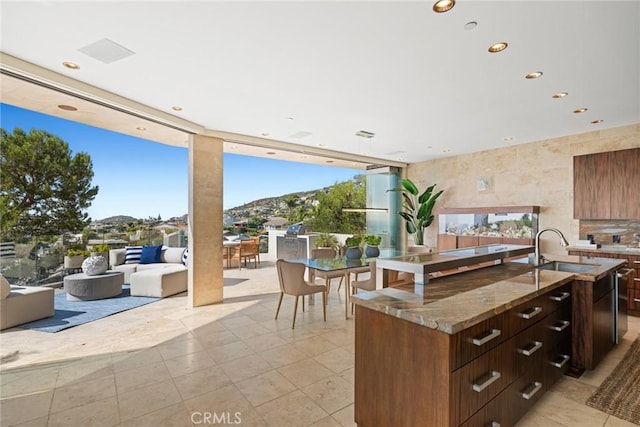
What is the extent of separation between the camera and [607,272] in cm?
267

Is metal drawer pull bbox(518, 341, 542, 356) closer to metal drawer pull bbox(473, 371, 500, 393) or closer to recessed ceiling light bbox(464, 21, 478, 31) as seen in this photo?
metal drawer pull bbox(473, 371, 500, 393)

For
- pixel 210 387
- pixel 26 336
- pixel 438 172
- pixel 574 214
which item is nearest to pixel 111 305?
pixel 26 336

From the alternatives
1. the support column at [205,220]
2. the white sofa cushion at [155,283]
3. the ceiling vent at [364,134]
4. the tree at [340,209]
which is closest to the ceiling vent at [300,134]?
the ceiling vent at [364,134]

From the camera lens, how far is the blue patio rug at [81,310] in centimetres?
389

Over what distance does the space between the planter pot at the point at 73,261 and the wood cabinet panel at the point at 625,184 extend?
30.5 ft

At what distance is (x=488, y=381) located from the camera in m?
1.58

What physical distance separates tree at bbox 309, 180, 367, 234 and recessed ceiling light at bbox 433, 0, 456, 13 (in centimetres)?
1164

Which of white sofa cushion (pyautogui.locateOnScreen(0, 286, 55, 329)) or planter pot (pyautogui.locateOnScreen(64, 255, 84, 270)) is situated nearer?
white sofa cushion (pyautogui.locateOnScreen(0, 286, 55, 329))

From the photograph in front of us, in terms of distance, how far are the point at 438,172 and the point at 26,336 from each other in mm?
7803

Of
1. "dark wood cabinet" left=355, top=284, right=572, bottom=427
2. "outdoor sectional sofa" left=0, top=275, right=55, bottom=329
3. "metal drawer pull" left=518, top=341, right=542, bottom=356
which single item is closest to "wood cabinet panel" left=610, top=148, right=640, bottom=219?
"dark wood cabinet" left=355, top=284, right=572, bottom=427

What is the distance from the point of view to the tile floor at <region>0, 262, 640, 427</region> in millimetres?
2109

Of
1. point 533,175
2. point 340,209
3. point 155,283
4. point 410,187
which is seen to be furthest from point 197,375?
point 340,209

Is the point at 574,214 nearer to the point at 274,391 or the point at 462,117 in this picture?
the point at 462,117

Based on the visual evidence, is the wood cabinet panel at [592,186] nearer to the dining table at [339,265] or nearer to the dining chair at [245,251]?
the dining table at [339,265]
